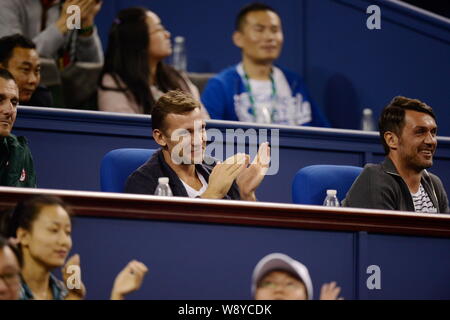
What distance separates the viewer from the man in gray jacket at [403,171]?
8.74 ft

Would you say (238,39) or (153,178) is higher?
(238,39)

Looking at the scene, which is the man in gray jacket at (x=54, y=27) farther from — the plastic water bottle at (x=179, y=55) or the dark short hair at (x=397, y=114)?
the dark short hair at (x=397, y=114)

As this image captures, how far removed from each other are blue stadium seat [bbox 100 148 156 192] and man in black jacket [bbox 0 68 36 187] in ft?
0.70

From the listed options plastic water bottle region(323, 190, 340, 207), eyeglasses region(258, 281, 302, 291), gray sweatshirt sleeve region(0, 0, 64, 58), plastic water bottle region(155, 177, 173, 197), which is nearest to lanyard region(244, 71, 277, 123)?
gray sweatshirt sleeve region(0, 0, 64, 58)

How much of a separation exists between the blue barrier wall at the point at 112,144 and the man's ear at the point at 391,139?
50 centimetres

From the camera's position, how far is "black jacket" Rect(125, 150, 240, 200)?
254cm

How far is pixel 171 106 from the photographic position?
2670mm

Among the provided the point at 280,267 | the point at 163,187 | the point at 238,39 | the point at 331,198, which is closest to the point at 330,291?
the point at 280,267

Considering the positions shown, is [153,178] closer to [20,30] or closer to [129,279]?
[129,279]

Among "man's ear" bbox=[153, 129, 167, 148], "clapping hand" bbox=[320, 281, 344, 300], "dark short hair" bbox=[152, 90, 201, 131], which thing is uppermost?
"dark short hair" bbox=[152, 90, 201, 131]

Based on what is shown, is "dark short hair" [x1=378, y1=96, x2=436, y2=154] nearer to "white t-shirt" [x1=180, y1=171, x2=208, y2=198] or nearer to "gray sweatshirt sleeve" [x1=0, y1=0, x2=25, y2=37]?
"white t-shirt" [x1=180, y1=171, x2=208, y2=198]

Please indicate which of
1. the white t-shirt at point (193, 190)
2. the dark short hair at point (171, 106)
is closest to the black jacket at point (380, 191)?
the white t-shirt at point (193, 190)

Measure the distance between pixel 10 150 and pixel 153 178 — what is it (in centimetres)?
42

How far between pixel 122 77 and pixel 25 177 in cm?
81
